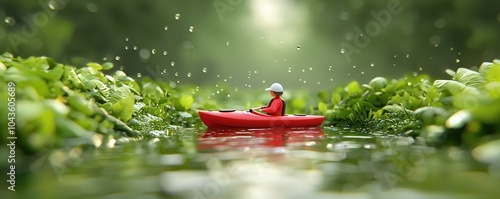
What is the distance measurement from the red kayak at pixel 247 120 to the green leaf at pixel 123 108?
6.09 feet

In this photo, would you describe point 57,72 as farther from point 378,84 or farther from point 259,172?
point 378,84

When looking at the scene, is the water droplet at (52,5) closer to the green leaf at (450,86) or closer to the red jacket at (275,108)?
the red jacket at (275,108)

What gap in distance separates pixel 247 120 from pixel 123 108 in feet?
7.26

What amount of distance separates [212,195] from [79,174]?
110 cm

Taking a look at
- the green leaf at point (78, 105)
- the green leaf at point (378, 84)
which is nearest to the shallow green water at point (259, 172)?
the green leaf at point (78, 105)

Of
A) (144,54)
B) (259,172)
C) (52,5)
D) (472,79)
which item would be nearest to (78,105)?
(259,172)

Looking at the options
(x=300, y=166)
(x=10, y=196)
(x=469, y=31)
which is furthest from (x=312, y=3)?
(x=10, y=196)

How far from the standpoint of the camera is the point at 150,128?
693 centimetres

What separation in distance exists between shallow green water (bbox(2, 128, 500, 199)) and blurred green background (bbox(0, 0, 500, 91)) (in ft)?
30.2

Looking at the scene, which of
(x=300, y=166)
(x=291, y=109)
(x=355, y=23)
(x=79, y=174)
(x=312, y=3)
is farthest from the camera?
(x=312, y=3)

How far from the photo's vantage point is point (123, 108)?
6.16 meters

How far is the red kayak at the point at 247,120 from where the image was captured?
7.89 metres

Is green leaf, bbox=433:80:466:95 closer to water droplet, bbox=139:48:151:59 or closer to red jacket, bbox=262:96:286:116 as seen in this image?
red jacket, bbox=262:96:286:116

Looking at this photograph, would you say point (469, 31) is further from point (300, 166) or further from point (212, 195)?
point (212, 195)
